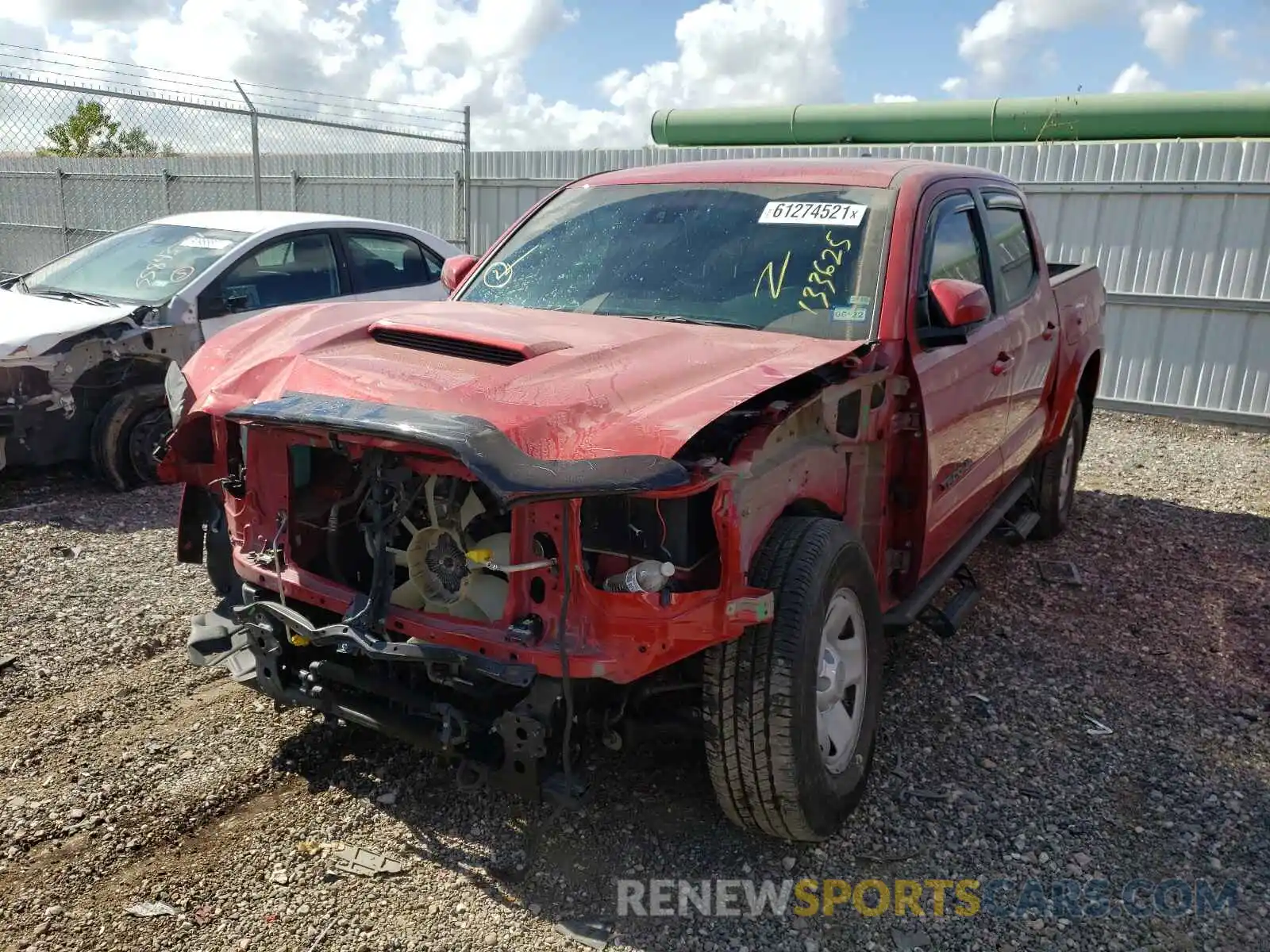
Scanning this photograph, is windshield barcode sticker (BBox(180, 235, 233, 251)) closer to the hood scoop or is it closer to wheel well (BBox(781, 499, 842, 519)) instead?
the hood scoop

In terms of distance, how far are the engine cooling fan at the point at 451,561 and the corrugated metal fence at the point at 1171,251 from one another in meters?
9.09

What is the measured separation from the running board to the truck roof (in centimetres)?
154

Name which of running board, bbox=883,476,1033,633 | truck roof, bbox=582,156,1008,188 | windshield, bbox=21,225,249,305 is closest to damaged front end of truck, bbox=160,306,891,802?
running board, bbox=883,476,1033,633

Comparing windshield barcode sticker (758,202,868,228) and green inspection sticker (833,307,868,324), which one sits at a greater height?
windshield barcode sticker (758,202,868,228)

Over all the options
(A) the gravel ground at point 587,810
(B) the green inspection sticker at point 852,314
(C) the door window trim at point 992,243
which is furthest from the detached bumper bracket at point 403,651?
(C) the door window trim at point 992,243

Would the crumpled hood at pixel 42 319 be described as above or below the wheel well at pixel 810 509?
above

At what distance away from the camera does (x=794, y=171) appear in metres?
4.05

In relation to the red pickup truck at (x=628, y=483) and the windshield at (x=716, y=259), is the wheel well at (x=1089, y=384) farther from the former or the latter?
the windshield at (x=716, y=259)

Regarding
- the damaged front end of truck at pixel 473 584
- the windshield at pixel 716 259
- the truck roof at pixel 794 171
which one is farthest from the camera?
the truck roof at pixel 794 171

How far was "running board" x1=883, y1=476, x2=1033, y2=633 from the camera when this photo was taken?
3.64 metres

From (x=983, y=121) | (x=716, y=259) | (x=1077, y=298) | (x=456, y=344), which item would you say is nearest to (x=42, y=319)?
(x=456, y=344)

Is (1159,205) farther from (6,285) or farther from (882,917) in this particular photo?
(6,285)

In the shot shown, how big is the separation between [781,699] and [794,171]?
2.27 meters

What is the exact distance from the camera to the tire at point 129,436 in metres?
6.20
